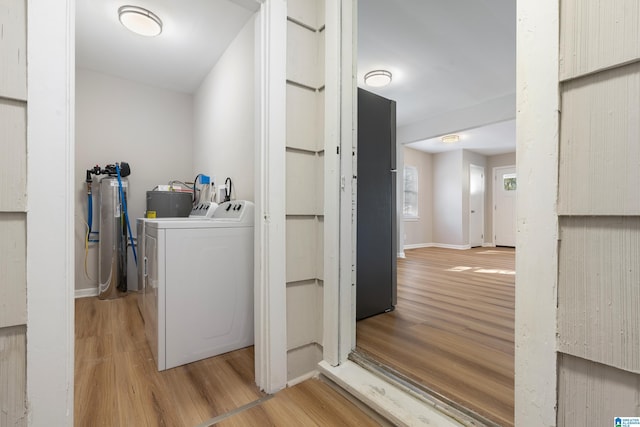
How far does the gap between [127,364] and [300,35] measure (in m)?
2.03

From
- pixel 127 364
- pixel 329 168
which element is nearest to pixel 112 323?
pixel 127 364

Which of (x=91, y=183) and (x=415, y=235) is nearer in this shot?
(x=91, y=183)

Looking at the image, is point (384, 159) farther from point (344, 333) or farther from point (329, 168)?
point (344, 333)

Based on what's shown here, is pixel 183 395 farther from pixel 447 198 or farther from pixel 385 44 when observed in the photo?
pixel 447 198

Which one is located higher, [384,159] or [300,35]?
[300,35]

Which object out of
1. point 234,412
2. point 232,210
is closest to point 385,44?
point 232,210

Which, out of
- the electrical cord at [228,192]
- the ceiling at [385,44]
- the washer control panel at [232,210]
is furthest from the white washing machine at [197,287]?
the ceiling at [385,44]

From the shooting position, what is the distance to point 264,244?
1280mm

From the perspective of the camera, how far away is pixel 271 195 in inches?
50.4

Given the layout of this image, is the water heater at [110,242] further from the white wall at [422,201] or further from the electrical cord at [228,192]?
the white wall at [422,201]

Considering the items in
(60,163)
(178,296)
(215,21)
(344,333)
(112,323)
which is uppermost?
(215,21)

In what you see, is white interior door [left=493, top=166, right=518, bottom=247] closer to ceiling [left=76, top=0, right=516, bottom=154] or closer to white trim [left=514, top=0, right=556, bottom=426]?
ceiling [left=76, top=0, right=516, bottom=154]

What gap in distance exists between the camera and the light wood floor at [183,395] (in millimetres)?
1111

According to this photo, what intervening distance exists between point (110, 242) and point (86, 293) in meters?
0.63
